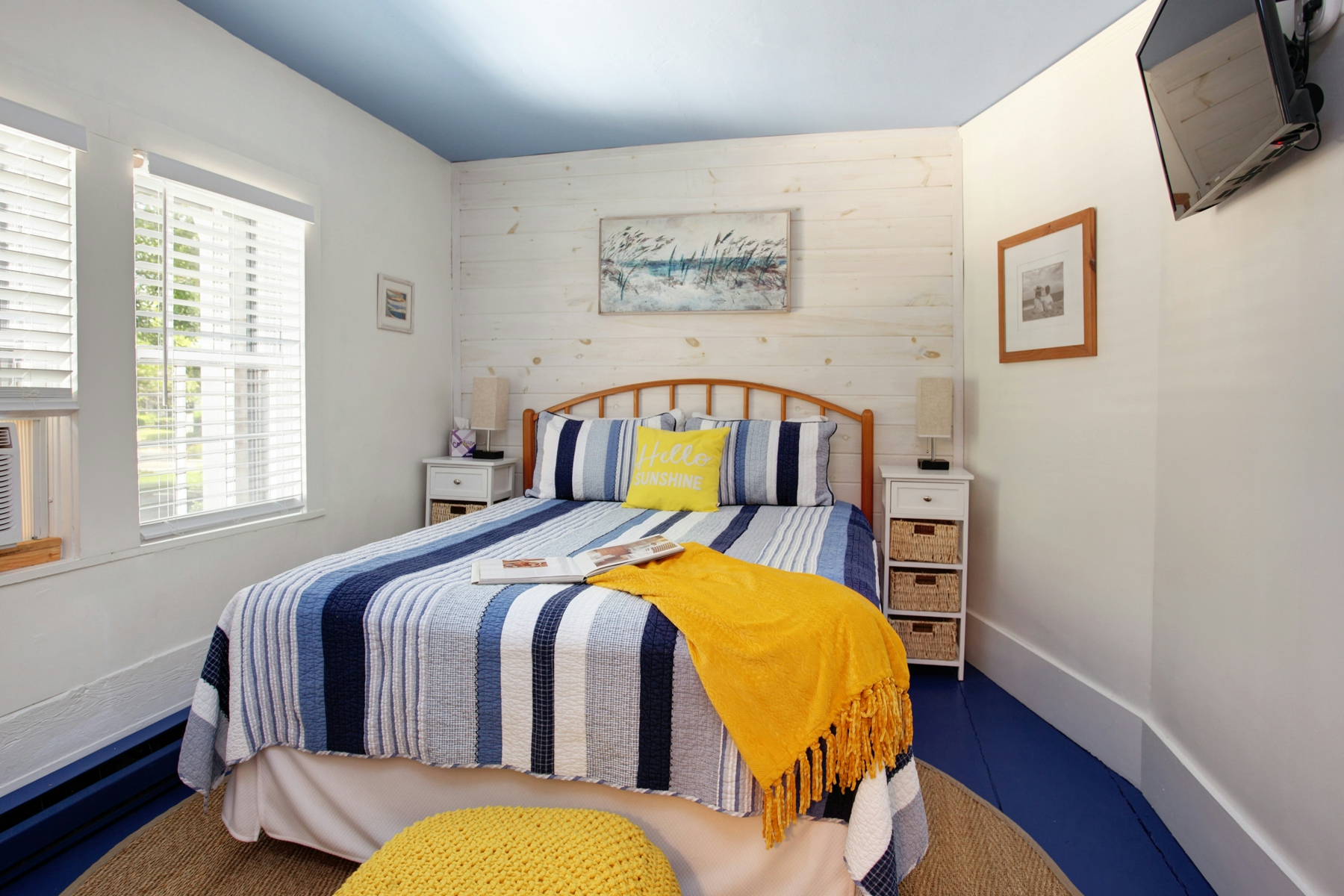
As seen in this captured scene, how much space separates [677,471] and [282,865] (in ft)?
5.93

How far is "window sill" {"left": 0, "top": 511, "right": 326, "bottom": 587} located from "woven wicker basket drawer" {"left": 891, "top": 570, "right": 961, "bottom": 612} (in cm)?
246

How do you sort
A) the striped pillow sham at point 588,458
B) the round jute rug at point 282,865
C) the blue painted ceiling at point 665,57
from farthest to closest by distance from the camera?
the striped pillow sham at point 588,458 < the blue painted ceiling at point 665,57 < the round jute rug at point 282,865

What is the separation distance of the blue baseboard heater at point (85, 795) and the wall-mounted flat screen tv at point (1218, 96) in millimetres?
3152

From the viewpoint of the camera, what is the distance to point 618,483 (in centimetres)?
302

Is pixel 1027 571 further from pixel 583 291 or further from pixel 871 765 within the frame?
pixel 583 291

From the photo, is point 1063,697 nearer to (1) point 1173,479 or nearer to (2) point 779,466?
(1) point 1173,479

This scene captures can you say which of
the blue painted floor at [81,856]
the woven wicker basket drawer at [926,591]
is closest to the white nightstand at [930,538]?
the woven wicker basket drawer at [926,591]

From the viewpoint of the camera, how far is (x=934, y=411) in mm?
2959

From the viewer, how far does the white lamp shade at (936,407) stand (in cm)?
295

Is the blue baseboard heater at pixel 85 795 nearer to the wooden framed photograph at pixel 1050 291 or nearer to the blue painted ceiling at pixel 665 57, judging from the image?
the blue painted ceiling at pixel 665 57

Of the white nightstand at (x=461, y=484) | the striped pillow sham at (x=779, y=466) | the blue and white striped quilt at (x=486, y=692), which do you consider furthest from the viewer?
the white nightstand at (x=461, y=484)

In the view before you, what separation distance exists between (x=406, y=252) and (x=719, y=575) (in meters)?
2.55

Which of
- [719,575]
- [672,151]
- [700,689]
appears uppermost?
[672,151]

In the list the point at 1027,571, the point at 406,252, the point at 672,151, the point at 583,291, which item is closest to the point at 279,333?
the point at 406,252
